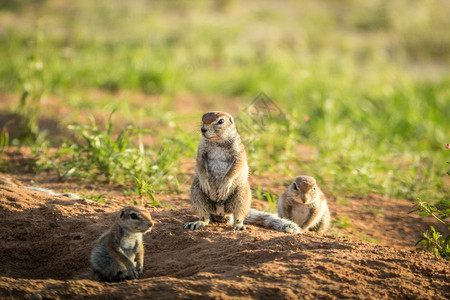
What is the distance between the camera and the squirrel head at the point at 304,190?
582cm

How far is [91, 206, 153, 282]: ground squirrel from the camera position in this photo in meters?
4.23

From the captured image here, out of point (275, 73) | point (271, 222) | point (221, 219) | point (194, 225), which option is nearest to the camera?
point (194, 225)

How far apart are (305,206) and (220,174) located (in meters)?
1.17

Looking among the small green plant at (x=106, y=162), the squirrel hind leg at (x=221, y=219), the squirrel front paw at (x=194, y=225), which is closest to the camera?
the squirrel front paw at (x=194, y=225)

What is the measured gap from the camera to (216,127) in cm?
513

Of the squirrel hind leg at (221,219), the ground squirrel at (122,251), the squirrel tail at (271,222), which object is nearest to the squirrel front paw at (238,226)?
the squirrel hind leg at (221,219)

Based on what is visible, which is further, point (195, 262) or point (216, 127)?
point (216, 127)

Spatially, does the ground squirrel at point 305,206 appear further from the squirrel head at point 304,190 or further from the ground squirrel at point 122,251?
the ground squirrel at point 122,251

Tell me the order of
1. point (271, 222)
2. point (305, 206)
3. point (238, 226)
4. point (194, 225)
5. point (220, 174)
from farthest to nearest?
point (305, 206)
point (271, 222)
point (220, 174)
point (238, 226)
point (194, 225)

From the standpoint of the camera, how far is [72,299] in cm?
369

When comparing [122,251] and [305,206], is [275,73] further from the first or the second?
[122,251]

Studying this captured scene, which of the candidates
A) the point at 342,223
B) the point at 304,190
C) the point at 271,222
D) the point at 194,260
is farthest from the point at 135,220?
the point at 342,223

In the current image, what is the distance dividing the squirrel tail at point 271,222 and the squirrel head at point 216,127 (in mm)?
886

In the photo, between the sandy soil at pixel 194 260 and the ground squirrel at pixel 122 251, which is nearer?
the sandy soil at pixel 194 260
